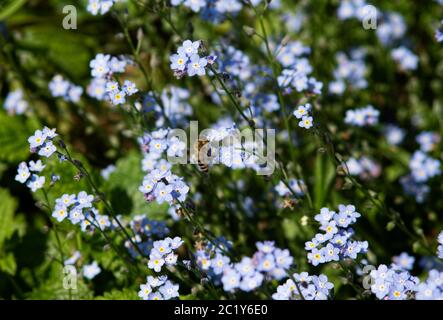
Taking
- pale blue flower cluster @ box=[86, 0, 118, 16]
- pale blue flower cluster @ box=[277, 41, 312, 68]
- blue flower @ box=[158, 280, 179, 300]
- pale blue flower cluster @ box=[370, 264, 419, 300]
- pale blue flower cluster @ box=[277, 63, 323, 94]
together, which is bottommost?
pale blue flower cluster @ box=[370, 264, 419, 300]

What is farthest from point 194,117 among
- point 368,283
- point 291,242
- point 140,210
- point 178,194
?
point 368,283

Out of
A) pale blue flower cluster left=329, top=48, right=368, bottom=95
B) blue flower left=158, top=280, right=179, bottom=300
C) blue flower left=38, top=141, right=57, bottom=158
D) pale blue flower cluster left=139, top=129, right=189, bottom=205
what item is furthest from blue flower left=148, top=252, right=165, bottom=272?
pale blue flower cluster left=329, top=48, right=368, bottom=95

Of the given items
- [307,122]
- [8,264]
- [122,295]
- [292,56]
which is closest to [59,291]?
[8,264]

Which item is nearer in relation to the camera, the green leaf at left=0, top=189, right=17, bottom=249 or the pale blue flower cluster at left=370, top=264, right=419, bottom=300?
the pale blue flower cluster at left=370, top=264, right=419, bottom=300

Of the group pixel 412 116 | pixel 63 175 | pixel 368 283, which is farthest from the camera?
pixel 412 116

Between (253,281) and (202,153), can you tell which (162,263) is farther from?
(202,153)

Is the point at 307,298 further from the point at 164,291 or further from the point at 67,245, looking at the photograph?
the point at 67,245

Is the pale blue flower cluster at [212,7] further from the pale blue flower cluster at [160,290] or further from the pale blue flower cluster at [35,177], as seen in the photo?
the pale blue flower cluster at [160,290]

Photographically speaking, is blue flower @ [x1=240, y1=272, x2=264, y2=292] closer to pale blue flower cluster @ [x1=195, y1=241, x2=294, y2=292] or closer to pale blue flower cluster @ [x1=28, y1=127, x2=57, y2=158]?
pale blue flower cluster @ [x1=195, y1=241, x2=294, y2=292]
